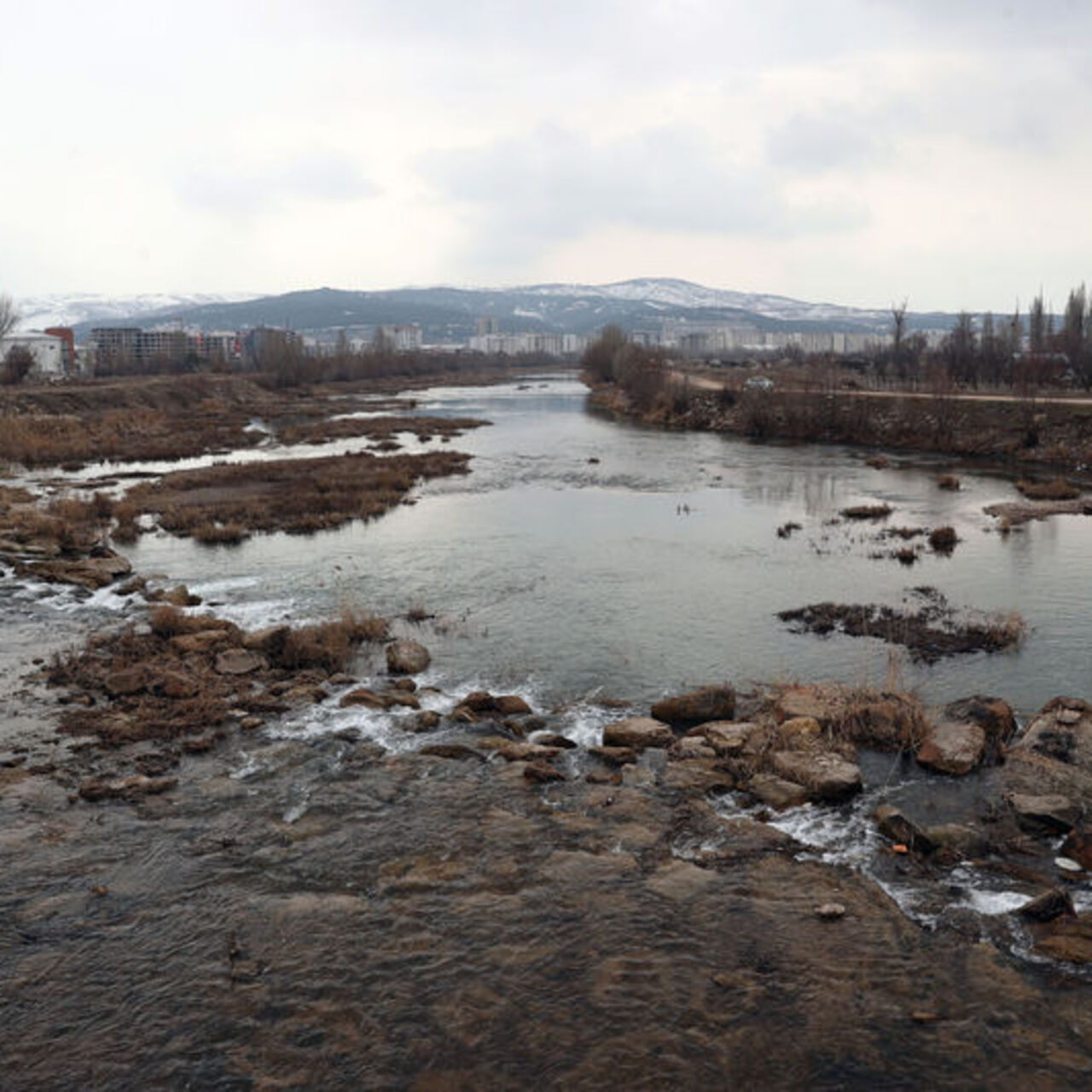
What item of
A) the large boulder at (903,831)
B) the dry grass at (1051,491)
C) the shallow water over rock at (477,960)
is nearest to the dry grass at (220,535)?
the shallow water over rock at (477,960)

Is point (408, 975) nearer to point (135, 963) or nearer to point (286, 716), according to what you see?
point (135, 963)

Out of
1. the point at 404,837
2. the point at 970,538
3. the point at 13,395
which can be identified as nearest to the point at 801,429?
the point at 970,538

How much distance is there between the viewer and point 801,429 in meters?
47.3

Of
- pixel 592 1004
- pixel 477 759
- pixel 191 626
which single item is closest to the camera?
pixel 592 1004

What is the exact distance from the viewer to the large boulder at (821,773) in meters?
9.38

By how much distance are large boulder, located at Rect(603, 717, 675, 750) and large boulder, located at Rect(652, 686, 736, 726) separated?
65 cm

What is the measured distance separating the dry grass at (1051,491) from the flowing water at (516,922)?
582 inches

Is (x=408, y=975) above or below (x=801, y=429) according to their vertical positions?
below

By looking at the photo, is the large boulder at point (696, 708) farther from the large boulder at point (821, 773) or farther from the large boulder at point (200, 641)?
the large boulder at point (200, 641)

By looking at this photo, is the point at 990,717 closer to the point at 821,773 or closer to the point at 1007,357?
the point at 821,773

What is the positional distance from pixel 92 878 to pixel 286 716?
3971 millimetres

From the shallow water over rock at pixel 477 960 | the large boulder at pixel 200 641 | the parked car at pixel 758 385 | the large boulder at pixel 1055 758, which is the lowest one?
the shallow water over rock at pixel 477 960

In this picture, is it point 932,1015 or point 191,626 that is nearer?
point 932,1015

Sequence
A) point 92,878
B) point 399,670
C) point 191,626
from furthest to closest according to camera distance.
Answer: point 191,626 → point 399,670 → point 92,878
